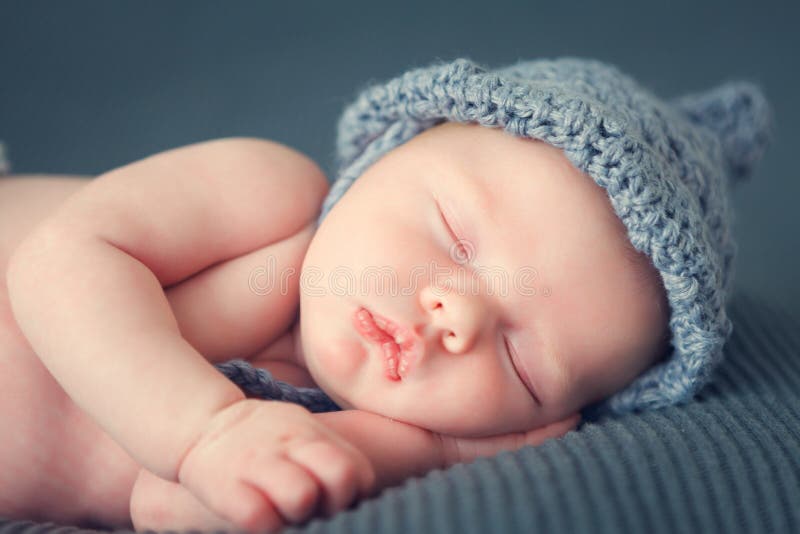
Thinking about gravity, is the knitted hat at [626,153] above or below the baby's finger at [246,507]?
above

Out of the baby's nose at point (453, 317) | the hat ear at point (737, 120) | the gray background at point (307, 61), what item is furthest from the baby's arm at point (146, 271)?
the gray background at point (307, 61)

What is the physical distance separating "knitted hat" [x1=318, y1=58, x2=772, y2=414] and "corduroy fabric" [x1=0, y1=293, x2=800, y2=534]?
11 centimetres

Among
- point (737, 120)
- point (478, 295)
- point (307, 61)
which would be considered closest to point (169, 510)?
point (478, 295)

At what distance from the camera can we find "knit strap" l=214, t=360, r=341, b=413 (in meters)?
1.02

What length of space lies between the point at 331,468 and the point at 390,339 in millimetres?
239

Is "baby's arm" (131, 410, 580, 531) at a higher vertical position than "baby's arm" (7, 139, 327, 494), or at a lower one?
lower

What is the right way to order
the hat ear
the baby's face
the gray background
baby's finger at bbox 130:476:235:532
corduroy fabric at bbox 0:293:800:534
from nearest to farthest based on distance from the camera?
corduroy fabric at bbox 0:293:800:534 → baby's finger at bbox 130:476:235:532 → the baby's face → the hat ear → the gray background

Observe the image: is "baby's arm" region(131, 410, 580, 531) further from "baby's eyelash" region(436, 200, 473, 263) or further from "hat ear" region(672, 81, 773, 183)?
"hat ear" region(672, 81, 773, 183)

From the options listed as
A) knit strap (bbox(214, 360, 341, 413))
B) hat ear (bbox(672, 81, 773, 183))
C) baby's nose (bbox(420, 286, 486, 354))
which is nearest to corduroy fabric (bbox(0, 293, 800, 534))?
baby's nose (bbox(420, 286, 486, 354))

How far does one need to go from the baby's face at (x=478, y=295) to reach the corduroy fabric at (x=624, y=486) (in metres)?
0.11

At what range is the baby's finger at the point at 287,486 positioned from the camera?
0.77 meters

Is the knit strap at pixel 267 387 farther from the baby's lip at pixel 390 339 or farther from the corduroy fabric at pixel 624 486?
the corduroy fabric at pixel 624 486

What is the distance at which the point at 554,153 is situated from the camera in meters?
1.06

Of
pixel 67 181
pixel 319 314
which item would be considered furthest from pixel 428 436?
pixel 67 181
